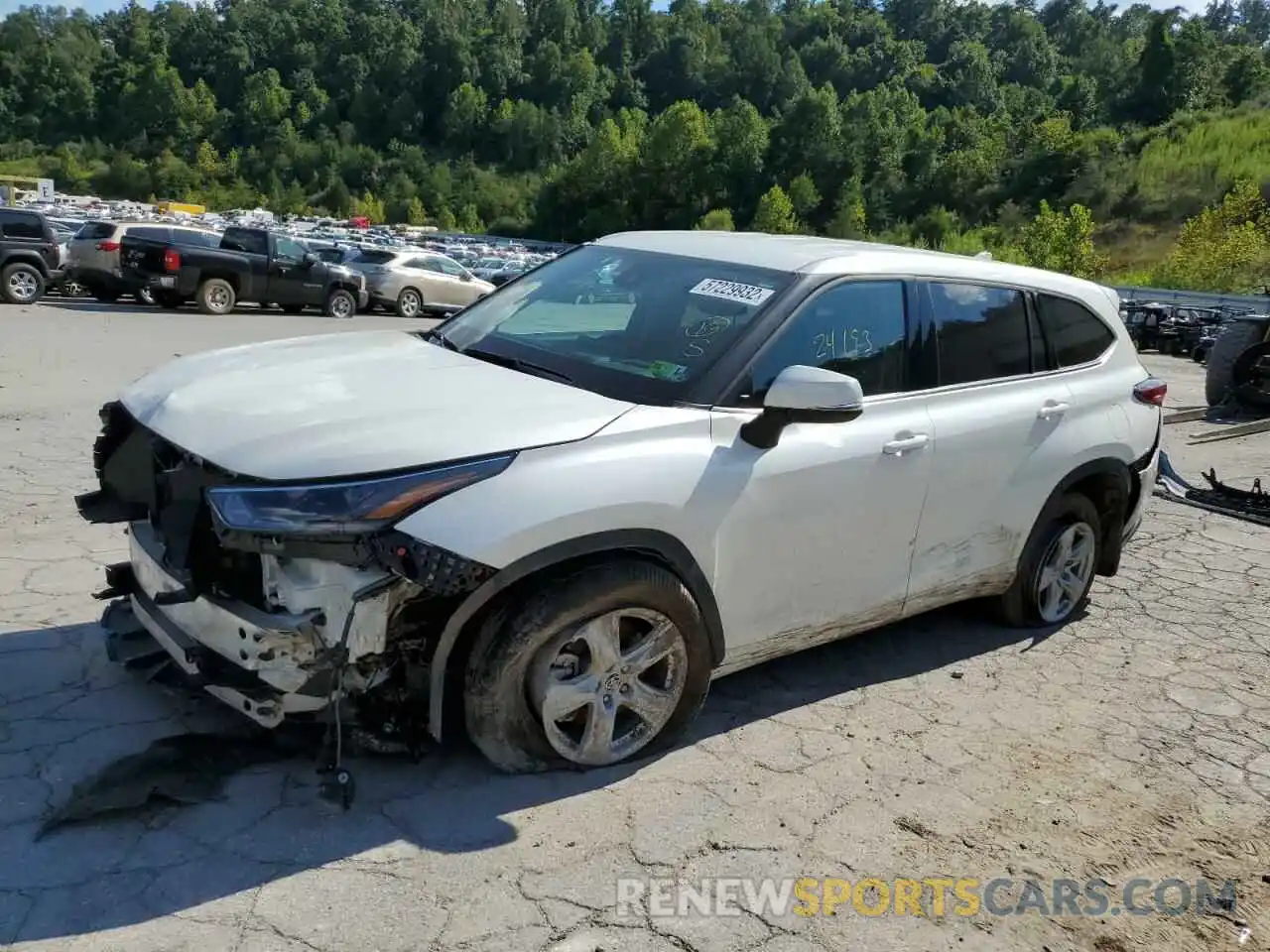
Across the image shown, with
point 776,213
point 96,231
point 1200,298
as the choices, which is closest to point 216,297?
point 96,231

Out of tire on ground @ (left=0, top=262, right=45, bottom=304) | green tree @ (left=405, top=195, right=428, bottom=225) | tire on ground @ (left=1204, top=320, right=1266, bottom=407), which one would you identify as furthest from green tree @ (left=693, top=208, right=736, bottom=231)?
tire on ground @ (left=1204, top=320, right=1266, bottom=407)

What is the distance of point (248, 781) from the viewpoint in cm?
338

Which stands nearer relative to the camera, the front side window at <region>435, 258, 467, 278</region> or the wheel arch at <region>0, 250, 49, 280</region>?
the wheel arch at <region>0, 250, 49, 280</region>

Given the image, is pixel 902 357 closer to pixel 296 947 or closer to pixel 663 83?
pixel 296 947

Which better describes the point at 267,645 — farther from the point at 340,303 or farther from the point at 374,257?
the point at 374,257

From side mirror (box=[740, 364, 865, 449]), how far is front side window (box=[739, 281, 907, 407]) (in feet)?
Result: 0.44

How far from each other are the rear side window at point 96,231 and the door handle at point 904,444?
787 inches

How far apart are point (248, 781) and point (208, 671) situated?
0.40 metres

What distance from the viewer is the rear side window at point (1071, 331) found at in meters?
4.92

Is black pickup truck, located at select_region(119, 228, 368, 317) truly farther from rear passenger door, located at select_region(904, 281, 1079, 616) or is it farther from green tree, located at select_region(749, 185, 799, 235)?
green tree, located at select_region(749, 185, 799, 235)

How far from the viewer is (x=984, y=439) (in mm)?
4391

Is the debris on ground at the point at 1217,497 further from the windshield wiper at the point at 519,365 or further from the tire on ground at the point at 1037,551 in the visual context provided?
the windshield wiper at the point at 519,365

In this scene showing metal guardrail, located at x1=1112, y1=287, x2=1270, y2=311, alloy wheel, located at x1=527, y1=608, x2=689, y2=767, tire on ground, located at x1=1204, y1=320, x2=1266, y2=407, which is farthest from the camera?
metal guardrail, located at x1=1112, y1=287, x2=1270, y2=311

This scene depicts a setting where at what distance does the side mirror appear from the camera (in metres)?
3.48
